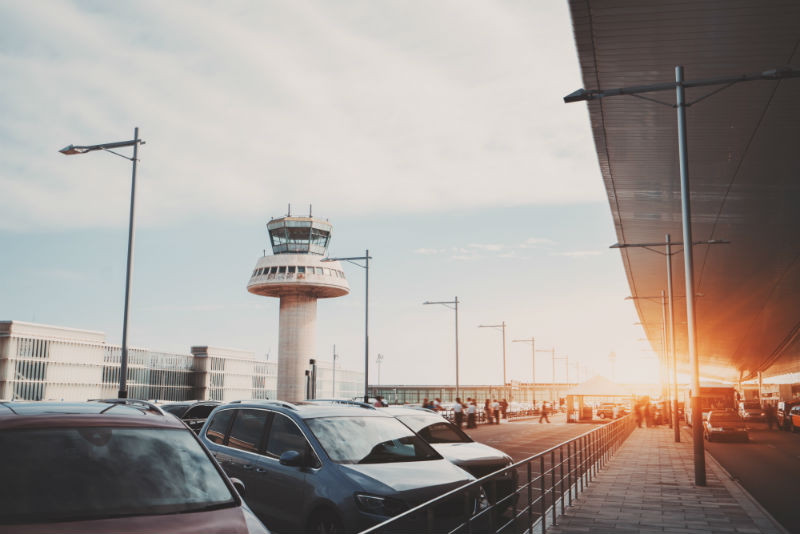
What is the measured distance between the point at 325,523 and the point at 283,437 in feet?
4.44

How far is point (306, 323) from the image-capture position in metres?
75.8

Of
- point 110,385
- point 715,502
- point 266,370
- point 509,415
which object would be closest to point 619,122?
point 715,502

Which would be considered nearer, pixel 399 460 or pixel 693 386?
pixel 399 460

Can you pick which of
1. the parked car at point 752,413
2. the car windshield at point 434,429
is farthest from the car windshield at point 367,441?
the parked car at point 752,413

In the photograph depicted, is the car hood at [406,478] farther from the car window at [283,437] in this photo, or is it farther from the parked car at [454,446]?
the parked car at [454,446]

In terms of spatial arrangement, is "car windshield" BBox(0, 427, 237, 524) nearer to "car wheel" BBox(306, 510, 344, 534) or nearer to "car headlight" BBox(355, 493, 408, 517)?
"car headlight" BBox(355, 493, 408, 517)

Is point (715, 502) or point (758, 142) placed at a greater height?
point (758, 142)

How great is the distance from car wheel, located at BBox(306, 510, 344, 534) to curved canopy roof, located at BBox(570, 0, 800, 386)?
11.0 meters

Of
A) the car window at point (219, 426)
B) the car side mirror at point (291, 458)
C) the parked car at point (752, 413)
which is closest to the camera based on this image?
the car side mirror at point (291, 458)

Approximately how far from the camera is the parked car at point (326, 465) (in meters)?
7.05

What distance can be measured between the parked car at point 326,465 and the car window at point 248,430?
1 cm

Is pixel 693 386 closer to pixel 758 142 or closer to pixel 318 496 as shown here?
pixel 318 496

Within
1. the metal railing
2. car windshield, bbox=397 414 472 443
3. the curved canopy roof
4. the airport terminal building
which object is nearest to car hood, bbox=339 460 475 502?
the metal railing

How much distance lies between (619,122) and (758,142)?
4875mm
